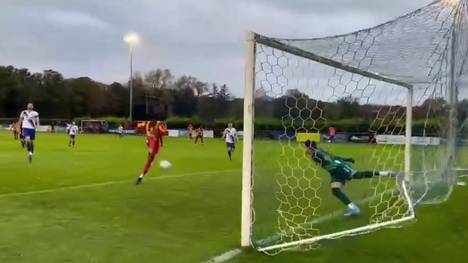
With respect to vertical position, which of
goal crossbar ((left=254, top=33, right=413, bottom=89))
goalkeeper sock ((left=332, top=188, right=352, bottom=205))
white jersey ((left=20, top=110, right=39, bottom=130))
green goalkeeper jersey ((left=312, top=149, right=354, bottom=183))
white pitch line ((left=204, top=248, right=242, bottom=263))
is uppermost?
goal crossbar ((left=254, top=33, right=413, bottom=89))

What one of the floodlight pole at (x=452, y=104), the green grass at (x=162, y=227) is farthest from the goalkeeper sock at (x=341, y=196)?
the floodlight pole at (x=452, y=104)

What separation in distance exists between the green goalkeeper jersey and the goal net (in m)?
0.10

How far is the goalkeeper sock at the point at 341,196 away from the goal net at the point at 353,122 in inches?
8.2

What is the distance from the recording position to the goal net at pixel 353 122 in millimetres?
7395

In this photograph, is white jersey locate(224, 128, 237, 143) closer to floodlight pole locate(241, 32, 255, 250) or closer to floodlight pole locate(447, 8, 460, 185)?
floodlight pole locate(447, 8, 460, 185)

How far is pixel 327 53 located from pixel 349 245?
2.41 m

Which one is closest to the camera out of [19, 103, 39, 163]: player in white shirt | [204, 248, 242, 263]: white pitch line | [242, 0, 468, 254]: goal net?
[204, 248, 242, 263]: white pitch line

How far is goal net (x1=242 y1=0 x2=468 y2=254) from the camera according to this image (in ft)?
24.3

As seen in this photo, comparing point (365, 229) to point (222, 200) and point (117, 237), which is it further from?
point (222, 200)

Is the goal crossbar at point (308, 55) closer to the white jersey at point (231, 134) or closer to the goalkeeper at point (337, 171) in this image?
the goalkeeper at point (337, 171)

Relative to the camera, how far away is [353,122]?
9492 mm

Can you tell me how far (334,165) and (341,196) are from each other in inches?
25.0

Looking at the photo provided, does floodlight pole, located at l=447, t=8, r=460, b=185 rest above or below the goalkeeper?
above

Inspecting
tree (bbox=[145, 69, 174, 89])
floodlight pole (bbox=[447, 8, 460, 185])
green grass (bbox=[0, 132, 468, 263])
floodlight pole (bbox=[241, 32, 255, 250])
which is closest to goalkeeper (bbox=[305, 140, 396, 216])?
green grass (bbox=[0, 132, 468, 263])
